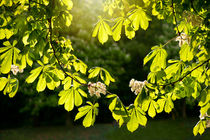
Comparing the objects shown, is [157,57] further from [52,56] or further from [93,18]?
[93,18]

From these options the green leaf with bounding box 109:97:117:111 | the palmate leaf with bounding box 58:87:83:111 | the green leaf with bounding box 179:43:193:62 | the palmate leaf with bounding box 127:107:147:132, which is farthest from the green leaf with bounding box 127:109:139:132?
the green leaf with bounding box 179:43:193:62

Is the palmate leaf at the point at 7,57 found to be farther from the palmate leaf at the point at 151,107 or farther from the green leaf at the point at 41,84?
the palmate leaf at the point at 151,107

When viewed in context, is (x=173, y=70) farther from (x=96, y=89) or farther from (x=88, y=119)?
(x=88, y=119)

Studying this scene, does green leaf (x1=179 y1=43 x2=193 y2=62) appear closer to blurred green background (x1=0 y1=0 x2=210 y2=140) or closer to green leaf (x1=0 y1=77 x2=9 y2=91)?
green leaf (x1=0 y1=77 x2=9 y2=91)

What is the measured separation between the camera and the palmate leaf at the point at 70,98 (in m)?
1.83

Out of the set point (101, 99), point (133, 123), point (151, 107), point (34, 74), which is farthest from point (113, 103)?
point (101, 99)

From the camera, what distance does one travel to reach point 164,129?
40.9 feet

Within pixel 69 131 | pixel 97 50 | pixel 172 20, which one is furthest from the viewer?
pixel 69 131

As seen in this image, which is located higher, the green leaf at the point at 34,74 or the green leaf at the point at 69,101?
the green leaf at the point at 34,74

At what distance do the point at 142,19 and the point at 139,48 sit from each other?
13.6 m

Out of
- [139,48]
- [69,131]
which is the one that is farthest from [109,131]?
[139,48]

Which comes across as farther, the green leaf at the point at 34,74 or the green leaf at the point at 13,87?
the green leaf at the point at 13,87

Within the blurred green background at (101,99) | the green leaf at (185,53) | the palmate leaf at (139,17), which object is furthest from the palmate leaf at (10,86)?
the blurred green background at (101,99)

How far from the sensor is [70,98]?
187 cm
